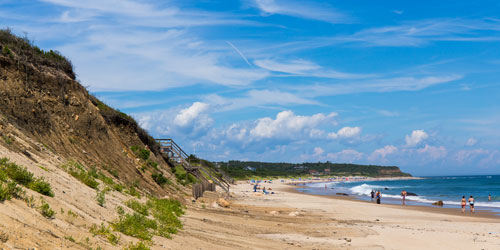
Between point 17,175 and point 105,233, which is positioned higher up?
point 17,175

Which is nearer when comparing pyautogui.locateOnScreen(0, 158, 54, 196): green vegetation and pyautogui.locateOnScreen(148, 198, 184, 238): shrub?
pyautogui.locateOnScreen(0, 158, 54, 196): green vegetation

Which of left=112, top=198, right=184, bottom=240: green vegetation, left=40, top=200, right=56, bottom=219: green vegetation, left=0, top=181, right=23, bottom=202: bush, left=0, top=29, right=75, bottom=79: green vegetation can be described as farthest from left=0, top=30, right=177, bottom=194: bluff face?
left=40, top=200, right=56, bottom=219: green vegetation

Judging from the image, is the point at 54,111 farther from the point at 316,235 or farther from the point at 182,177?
the point at 182,177

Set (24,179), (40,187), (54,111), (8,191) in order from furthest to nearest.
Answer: (54,111)
(24,179)
(40,187)
(8,191)

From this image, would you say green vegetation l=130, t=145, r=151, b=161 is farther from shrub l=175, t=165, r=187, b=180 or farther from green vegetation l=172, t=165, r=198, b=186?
→ shrub l=175, t=165, r=187, b=180

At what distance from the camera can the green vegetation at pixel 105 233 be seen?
827 centimetres

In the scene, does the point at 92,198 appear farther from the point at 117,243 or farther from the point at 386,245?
the point at 386,245

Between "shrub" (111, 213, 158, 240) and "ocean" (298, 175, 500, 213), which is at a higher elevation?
"shrub" (111, 213, 158, 240)

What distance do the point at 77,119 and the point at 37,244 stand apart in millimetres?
17116

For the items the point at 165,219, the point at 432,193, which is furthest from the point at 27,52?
the point at 432,193

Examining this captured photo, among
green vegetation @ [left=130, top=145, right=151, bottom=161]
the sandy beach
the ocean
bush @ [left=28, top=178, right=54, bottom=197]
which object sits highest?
green vegetation @ [left=130, top=145, right=151, bottom=161]

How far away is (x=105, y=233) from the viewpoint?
28.2ft

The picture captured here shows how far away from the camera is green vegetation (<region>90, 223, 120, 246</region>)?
8.27 m

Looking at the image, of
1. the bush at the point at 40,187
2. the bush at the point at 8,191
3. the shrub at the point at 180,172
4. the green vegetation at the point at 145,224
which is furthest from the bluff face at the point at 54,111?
the shrub at the point at 180,172
